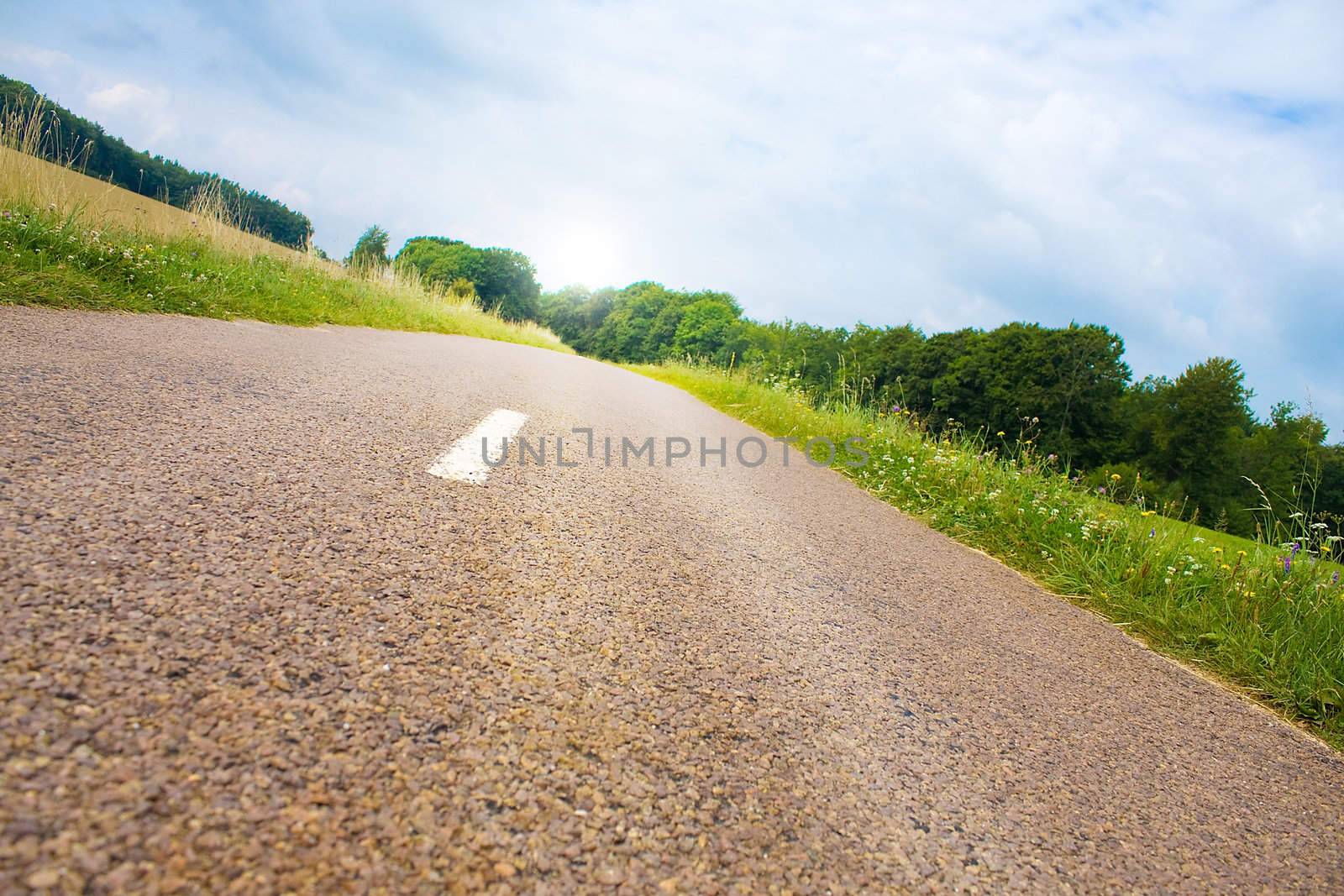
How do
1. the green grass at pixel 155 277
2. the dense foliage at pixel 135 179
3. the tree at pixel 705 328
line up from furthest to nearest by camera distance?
the tree at pixel 705 328 → the dense foliage at pixel 135 179 → the green grass at pixel 155 277

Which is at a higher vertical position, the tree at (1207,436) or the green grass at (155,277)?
the tree at (1207,436)

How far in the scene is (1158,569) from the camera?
3611 millimetres

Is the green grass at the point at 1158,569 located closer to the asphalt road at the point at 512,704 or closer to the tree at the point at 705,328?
the asphalt road at the point at 512,704

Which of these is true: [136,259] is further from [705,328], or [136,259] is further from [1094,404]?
[705,328]

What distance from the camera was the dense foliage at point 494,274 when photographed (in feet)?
204

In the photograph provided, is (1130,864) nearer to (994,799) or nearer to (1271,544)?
(994,799)

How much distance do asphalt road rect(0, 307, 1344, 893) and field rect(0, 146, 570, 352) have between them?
2.07 m

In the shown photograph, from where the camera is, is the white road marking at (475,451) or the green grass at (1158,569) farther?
the white road marking at (475,451)

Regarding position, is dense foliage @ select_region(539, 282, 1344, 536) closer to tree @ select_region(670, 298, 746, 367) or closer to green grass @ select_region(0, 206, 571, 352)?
tree @ select_region(670, 298, 746, 367)

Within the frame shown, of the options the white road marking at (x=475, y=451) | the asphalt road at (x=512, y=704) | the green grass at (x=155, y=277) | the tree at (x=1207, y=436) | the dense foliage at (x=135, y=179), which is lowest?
the asphalt road at (x=512, y=704)

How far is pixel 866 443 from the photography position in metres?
7.09

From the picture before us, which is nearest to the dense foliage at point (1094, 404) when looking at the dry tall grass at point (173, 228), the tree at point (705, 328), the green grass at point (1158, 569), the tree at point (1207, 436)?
the tree at point (1207, 436)

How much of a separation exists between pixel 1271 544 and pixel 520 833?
4.75m

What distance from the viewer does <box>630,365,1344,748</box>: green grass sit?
281cm
